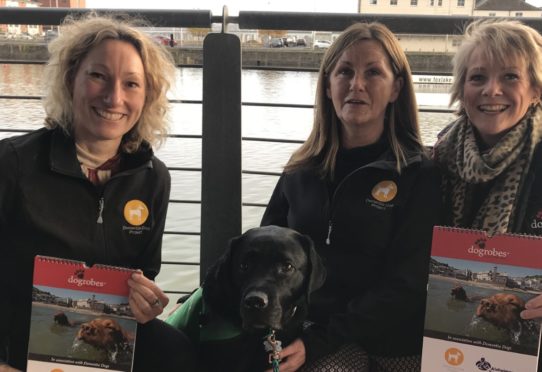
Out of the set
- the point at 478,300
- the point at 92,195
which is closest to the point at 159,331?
the point at 92,195

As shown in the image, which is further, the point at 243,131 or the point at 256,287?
the point at 243,131

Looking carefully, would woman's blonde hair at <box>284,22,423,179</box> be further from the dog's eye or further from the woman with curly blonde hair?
the woman with curly blonde hair

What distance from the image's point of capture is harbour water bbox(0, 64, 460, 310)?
568cm

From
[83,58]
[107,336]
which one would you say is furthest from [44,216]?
[83,58]

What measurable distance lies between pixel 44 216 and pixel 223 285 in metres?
0.73

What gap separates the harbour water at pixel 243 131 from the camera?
568cm

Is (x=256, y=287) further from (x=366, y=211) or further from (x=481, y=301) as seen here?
(x=481, y=301)

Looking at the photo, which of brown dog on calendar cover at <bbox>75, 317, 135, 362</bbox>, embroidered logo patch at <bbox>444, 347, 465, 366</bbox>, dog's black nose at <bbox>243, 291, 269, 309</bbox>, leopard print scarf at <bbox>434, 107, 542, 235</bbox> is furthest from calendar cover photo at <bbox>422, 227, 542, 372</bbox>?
brown dog on calendar cover at <bbox>75, 317, 135, 362</bbox>

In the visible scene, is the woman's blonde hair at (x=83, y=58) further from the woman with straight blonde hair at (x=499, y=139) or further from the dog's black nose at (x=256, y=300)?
the woman with straight blonde hair at (x=499, y=139)

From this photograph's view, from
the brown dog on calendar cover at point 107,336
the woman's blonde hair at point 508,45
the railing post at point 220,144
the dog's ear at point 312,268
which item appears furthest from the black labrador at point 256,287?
the woman's blonde hair at point 508,45

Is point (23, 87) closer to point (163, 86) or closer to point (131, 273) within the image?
point (163, 86)

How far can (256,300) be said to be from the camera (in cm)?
176

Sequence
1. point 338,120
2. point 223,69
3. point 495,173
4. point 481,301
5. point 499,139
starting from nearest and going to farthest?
point 481,301, point 495,173, point 499,139, point 338,120, point 223,69

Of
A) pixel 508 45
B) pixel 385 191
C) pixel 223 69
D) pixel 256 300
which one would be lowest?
pixel 256 300
